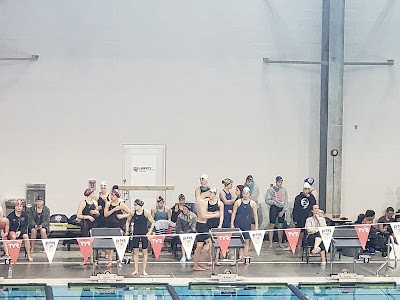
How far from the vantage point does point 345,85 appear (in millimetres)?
17797

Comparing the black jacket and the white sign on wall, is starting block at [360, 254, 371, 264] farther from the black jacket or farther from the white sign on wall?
the white sign on wall

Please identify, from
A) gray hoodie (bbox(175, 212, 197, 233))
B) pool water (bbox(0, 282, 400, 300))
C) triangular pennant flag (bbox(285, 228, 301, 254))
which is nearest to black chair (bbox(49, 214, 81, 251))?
gray hoodie (bbox(175, 212, 197, 233))

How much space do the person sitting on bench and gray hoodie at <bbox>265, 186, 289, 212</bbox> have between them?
2.24 m

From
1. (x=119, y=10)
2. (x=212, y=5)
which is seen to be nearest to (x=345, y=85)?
(x=212, y=5)

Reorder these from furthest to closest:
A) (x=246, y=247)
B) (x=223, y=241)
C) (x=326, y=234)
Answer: (x=246, y=247)
(x=326, y=234)
(x=223, y=241)

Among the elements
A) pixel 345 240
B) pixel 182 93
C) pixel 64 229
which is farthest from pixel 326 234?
pixel 64 229

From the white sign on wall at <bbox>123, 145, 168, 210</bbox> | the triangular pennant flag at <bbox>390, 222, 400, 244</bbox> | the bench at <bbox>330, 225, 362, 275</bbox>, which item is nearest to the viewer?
the bench at <bbox>330, 225, 362, 275</bbox>

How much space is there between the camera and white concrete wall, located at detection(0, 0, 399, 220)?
17297 millimetres

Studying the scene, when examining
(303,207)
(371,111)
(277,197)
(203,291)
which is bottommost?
(203,291)

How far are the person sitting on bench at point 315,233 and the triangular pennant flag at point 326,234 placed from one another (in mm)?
659

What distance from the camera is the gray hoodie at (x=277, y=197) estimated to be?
16938 millimetres

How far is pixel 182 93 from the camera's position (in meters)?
17.6

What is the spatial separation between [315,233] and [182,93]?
484 cm

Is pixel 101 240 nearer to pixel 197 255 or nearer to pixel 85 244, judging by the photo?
pixel 85 244
